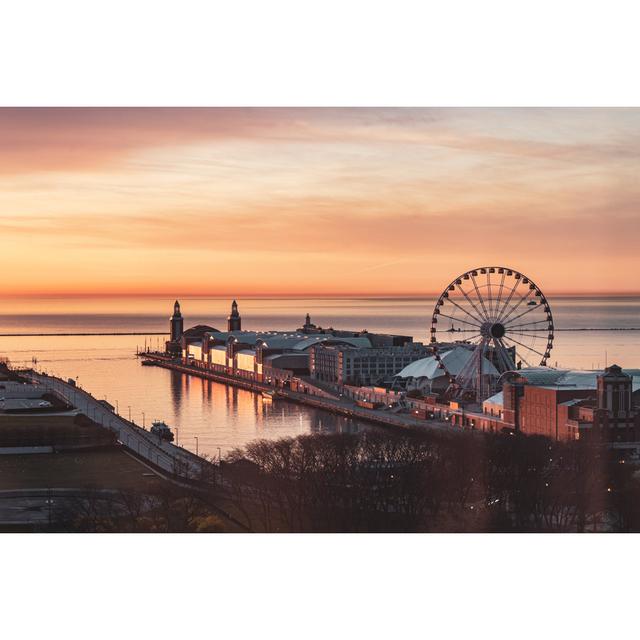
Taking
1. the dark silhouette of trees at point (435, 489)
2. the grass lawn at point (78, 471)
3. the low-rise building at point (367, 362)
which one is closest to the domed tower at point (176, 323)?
the low-rise building at point (367, 362)

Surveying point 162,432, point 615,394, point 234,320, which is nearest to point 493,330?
point 615,394

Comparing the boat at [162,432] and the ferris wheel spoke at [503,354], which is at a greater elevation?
the ferris wheel spoke at [503,354]

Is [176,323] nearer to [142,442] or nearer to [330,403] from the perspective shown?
[330,403]

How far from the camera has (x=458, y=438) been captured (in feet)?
31.0

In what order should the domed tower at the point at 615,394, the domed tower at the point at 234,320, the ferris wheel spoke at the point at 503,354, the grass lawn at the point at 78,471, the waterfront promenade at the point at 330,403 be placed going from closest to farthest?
the grass lawn at the point at 78,471 < the domed tower at the point at 615,394 < the waterfront promenade at the point at 330,403 < the ferris wheel spoke at the point at 503,354 < the domed tower at the point at 234,320

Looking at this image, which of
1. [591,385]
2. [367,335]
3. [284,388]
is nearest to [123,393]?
[284,388]

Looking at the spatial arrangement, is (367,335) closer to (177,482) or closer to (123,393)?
(123,393)

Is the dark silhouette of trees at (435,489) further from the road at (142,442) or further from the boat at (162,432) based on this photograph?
the boat at (162,432)

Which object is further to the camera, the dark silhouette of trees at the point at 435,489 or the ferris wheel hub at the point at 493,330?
the ferris wheel hub at the point at 493,330

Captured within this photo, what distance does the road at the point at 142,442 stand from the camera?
966 cm

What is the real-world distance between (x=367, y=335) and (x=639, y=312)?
14.5 metres

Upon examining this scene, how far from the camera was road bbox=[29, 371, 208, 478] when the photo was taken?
966cm

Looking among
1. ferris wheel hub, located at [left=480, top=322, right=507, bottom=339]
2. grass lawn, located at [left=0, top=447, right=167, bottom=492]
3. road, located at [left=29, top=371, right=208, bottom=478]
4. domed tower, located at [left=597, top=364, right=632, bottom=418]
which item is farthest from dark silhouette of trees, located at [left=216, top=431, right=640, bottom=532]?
ferris wheel hub, located at [left=480, top=322, right=507, bottom=339]

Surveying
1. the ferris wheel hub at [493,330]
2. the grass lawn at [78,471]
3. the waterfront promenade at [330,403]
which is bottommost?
the waterfront promenade at [330,403]
